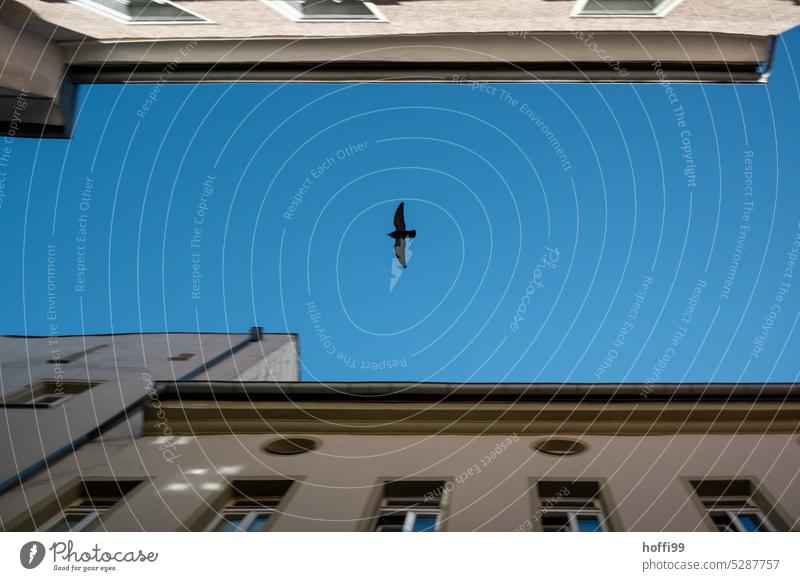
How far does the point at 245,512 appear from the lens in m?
11.1

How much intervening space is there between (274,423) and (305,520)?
357 cm

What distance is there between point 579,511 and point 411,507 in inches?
115

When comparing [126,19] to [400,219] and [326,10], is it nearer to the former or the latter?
[326,10]

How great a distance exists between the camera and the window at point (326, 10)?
11.7 m

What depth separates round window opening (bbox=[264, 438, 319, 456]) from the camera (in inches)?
500

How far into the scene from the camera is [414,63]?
13430mm

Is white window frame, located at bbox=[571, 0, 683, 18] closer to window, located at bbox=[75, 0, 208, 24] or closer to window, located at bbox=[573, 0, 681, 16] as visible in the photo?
window, located at bbox=[573, 0, 681, 16]

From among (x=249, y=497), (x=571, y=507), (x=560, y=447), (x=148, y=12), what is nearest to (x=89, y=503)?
(x=249, y=497)

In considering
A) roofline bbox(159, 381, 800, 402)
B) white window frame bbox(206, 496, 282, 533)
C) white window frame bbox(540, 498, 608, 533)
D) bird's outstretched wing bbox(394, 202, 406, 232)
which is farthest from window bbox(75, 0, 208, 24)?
white window frame bbox(540, 498, 608, 533)
